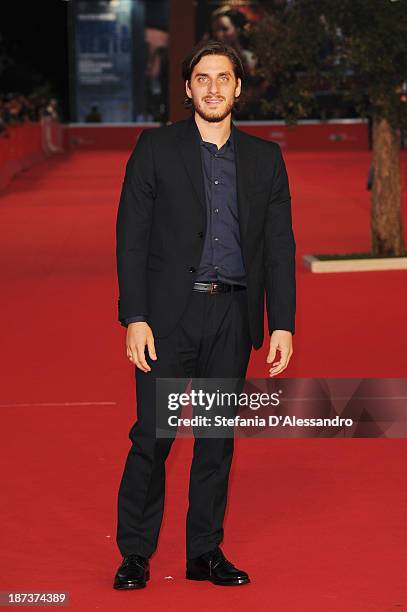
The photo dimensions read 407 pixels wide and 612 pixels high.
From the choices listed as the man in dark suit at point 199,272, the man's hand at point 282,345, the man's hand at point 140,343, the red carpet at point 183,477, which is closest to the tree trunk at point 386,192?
the red carpet at point 183,477

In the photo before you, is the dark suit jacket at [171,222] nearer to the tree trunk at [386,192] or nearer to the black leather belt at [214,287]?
the black leather belt at [214,287]

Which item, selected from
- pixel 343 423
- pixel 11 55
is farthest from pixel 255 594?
pixel 11 55

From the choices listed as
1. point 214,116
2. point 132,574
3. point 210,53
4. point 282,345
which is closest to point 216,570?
point 132,574

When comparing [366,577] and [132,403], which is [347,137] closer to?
[132,403]

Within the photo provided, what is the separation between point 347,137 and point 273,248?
154 feet

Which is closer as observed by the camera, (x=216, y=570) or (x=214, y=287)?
(x=214, y=287)

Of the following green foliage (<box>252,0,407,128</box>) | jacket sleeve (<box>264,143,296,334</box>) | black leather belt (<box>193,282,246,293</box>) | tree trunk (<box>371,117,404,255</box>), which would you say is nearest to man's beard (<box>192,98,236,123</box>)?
jacket sleeve (<box>264,143,296,334</box>)

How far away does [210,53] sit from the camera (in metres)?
4.98

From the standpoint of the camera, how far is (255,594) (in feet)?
→ 16.9

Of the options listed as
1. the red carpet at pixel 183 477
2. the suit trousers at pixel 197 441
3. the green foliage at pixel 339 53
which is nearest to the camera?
the suit trousers at pixel 197 441

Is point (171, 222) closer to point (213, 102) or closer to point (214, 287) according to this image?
point (214, 287)

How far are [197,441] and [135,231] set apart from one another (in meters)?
0.76

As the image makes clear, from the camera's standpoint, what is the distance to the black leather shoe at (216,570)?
5.21 m

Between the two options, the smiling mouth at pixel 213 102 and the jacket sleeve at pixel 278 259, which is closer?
the smiling mouth at pixel 213 102
